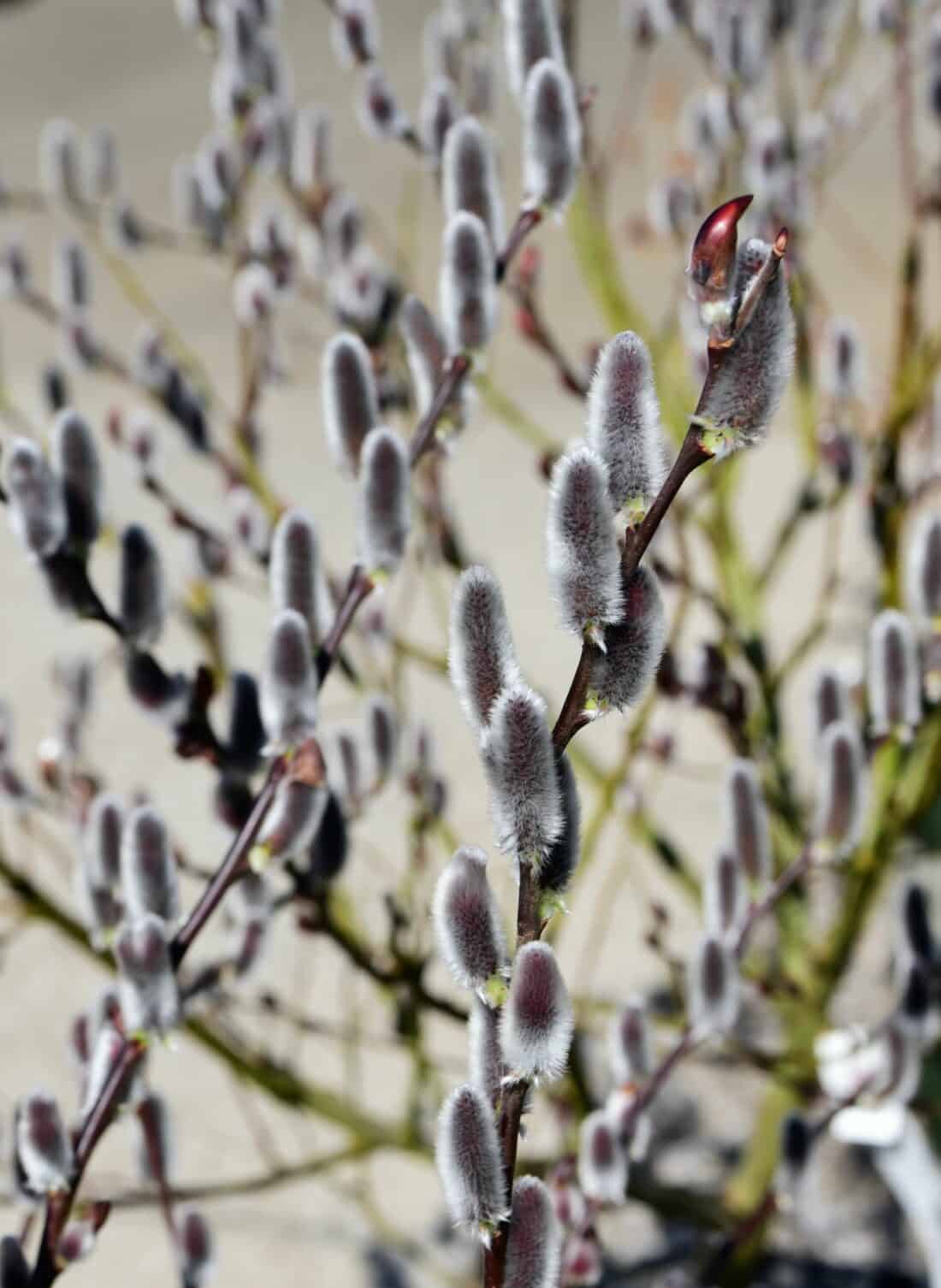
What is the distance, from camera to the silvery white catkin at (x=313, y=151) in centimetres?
99

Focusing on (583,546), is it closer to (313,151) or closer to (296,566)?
(296,566)

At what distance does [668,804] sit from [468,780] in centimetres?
28

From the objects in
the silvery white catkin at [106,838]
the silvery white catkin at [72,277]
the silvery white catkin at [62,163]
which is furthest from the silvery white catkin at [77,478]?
the silvery white catkin at [62,163]

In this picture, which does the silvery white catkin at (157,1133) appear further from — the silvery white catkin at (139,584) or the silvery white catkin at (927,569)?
the silvery white catkin at (927,569)

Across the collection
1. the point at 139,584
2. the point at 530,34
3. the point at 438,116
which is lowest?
the point at 139,584

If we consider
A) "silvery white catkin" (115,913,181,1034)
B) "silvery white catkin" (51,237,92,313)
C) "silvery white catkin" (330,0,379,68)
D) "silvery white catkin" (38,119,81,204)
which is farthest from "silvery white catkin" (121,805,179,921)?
"silvery white catkin" (38,119,81,204)

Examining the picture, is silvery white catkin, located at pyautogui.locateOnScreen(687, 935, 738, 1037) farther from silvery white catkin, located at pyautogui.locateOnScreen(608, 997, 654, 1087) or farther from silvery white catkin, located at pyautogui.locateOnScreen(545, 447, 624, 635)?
silvery white catkin, located at pyautogui.locateOnScreen(545, 447, 624, 635)

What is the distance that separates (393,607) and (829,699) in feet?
5.28

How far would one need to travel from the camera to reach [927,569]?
0.64m

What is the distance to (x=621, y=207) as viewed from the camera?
4.01 meters

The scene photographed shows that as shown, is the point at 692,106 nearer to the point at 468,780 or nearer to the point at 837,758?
the point at 837,758

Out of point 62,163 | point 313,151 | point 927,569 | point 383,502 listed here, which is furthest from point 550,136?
point 62,163

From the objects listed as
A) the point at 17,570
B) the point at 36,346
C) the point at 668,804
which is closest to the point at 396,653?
the point at 668,804

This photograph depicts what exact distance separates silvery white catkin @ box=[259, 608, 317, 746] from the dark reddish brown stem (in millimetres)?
166
